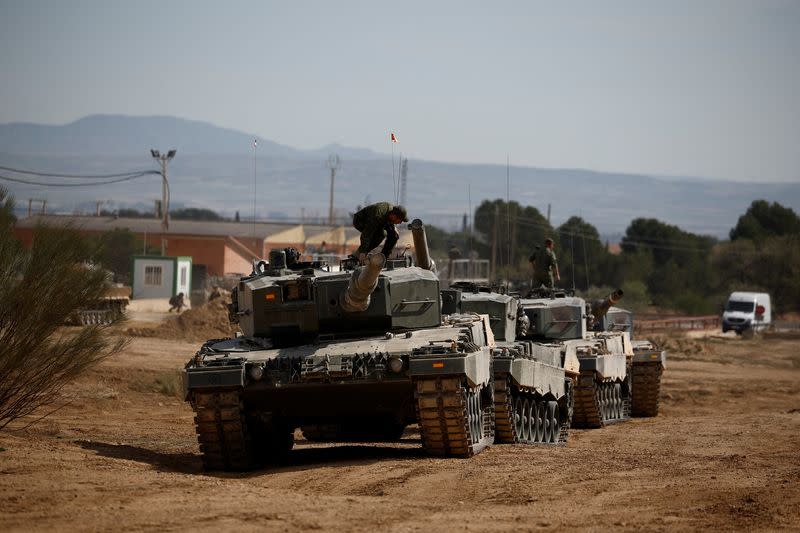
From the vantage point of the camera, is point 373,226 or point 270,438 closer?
point 373,226

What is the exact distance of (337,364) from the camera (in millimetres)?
16016

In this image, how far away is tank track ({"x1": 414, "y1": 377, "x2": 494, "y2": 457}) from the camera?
52.1ft

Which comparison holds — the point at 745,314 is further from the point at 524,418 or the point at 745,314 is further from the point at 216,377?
the point at 216,377

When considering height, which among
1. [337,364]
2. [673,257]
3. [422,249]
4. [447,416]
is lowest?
[447,416]

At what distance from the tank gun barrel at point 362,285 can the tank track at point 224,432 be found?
180 cm

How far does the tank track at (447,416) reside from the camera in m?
15.9

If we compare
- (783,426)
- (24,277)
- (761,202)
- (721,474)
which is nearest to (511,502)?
(721,474)

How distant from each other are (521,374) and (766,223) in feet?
260

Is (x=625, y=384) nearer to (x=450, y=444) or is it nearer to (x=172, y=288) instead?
(x=450, y=444)

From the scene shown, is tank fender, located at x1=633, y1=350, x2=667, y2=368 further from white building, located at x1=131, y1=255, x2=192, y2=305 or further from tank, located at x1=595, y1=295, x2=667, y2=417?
white building, located at x1=131, y1=255, x2=192, y2=305

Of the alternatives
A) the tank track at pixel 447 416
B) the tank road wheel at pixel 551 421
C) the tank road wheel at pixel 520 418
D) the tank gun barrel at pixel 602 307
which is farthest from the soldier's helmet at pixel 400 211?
the tank gun barrel at pixel 602 307

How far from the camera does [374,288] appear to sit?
55.5 feet

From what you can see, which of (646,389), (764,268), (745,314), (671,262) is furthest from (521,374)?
(671,262)

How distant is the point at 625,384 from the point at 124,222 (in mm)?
66808
